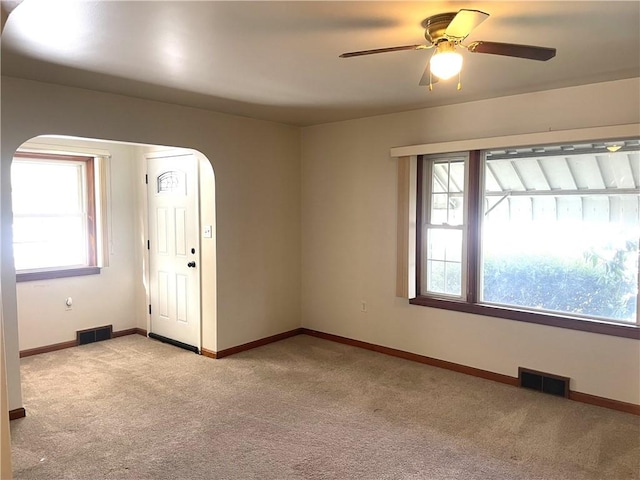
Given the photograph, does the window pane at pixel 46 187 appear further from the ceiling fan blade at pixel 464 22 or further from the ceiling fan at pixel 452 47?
the ceiling fan blade at pixel 464 22

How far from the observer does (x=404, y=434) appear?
3.09 metres

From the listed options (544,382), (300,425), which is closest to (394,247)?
(544,382)

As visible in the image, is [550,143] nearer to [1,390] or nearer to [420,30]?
[420,30]

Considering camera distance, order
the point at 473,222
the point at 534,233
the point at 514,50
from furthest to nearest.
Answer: the point at 473,222 < the point at 534,233 < the point at 514,50

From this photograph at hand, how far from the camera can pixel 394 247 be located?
15.2ft

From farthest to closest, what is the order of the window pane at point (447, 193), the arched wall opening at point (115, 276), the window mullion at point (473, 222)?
the arched wall opening at point (115, 276), the window pane at point (447, 193), the window mullion at point (473, 222)

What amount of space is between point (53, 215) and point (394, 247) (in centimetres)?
370

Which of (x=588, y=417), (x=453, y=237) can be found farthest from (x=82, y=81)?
(x=588, y=417)

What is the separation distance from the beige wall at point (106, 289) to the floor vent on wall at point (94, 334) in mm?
47

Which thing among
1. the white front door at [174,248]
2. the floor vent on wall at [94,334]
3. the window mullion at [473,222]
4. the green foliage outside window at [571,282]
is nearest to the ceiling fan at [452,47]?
the window mullion at [473,222]

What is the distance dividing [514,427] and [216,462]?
205cm

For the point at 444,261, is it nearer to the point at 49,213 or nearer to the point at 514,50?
the point at 514,50

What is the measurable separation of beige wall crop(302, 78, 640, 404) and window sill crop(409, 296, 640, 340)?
6 centimetres

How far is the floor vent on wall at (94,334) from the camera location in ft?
16.6
